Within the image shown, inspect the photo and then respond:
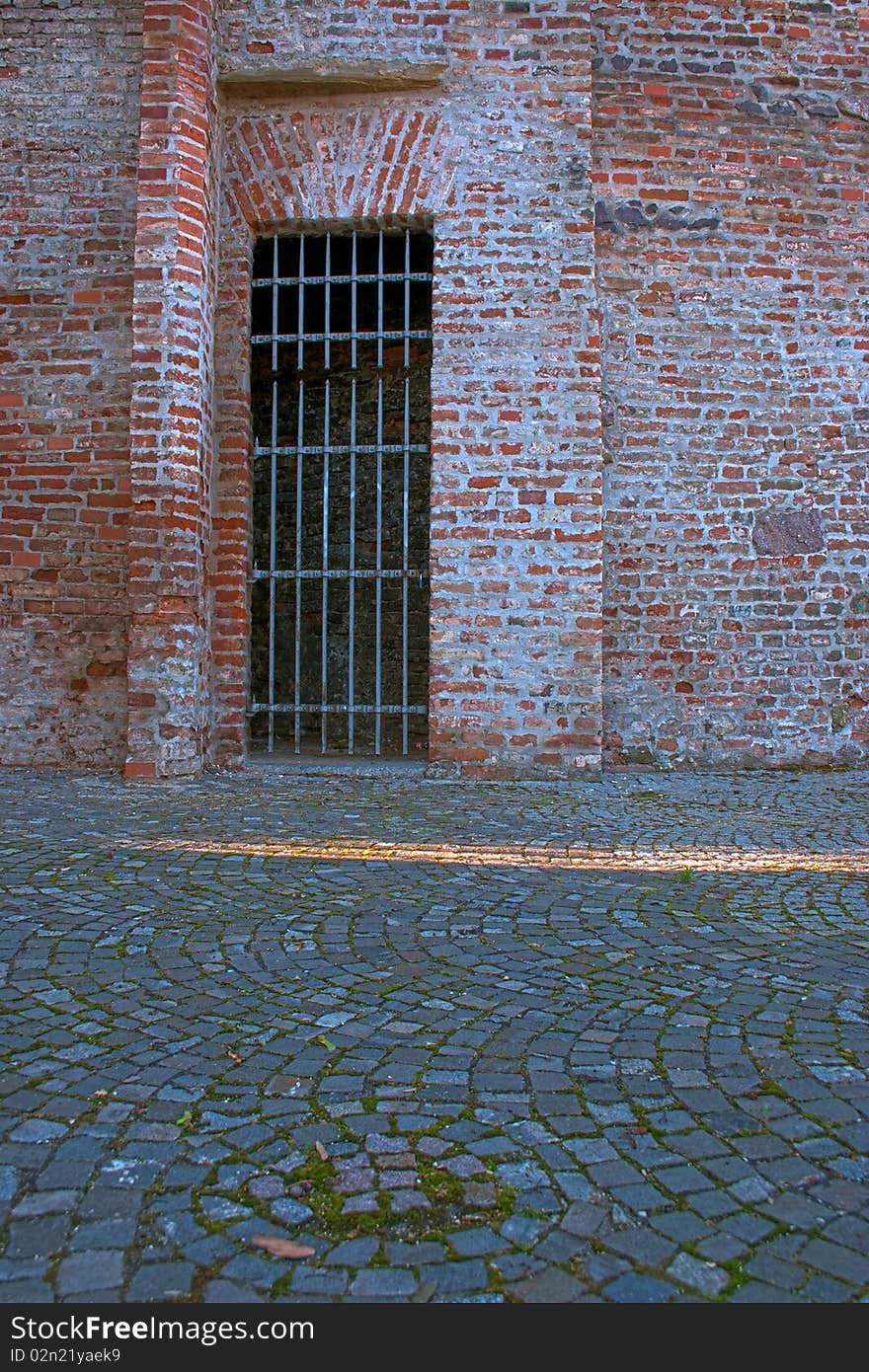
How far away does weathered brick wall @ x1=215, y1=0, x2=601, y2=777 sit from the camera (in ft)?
20.3

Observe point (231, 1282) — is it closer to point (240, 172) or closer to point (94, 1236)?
point (94, 1236)

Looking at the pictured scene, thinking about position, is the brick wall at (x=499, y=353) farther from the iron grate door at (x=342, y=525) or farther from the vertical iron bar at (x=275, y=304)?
the iron grate door at (x=342, y=525)

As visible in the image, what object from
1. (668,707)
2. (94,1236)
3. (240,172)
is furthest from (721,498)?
(94,1236)

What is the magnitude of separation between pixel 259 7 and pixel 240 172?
1.06m

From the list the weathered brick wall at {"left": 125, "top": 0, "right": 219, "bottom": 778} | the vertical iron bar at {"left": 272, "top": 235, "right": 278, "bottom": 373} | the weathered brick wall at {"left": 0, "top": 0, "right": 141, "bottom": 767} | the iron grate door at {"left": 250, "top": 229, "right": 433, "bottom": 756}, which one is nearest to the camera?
the weathered brick wall at {"left": 125, "top": 0, "right": 219, "bottom": 778}

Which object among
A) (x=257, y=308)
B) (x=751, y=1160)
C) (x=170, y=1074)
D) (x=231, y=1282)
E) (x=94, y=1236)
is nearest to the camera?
(x=231, y=1282)

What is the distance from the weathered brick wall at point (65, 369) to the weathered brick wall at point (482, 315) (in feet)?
2.46

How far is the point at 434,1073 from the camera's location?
2.06 m

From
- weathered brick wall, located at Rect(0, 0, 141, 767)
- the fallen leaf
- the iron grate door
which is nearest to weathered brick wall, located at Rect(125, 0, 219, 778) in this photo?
weathered brick wall, located at Rect(0, 0, 141, 767)

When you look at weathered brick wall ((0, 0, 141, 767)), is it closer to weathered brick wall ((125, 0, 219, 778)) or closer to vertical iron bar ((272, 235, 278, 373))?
weathered brick wall ((125, 0, 219, 778))

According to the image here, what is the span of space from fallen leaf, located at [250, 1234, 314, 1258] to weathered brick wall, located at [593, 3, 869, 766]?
18.0ft

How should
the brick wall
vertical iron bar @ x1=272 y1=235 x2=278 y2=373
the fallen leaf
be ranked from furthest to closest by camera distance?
vertical iron bar @ x1=272 y1=235 x2=278 y2=373
the brick wall
the fallen leaf

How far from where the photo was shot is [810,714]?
22.4 ft

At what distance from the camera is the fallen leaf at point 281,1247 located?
146 centimetres
